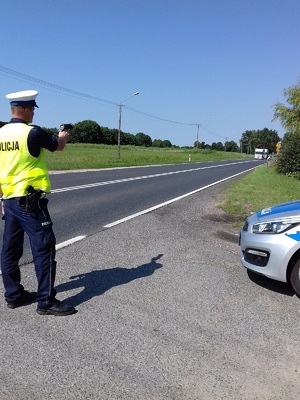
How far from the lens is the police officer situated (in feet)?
11.1

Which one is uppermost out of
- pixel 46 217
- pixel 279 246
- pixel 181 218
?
pixel 46 217

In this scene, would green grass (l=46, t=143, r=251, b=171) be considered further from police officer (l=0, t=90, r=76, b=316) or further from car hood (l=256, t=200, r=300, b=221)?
police officer (l=0, t=90, r=76, b=316)

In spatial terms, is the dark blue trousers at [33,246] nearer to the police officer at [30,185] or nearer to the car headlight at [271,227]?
the police officer at [30,185]

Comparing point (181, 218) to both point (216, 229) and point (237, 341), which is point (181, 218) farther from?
point (237, 341)

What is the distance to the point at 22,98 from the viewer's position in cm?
341

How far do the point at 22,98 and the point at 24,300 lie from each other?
183cm

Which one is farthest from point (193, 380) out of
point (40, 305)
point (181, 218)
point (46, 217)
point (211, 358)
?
point (181, 218)

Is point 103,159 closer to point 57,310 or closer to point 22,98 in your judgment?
point 22,98

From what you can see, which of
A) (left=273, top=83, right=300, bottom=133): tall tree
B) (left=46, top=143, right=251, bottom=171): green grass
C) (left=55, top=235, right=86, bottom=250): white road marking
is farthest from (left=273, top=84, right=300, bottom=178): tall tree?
(left=55, top=235, right=86, bottom=250): white road marking

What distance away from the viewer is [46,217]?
140 inches

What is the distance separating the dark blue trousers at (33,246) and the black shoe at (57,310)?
0.14 feet

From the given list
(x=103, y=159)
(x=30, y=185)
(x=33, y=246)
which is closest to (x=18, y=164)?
(x=30, y=185)

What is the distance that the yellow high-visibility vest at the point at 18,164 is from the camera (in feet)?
11.0

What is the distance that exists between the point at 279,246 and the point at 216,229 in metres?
3.34
